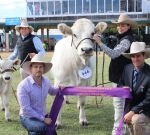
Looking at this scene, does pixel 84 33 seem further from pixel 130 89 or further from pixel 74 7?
pixel 74 7

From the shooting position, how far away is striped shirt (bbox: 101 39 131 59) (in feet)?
15.4

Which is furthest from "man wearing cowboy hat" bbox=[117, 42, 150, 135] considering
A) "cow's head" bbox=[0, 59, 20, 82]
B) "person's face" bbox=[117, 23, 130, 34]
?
"cow's head" bbox=[0, 59, 20, 82]

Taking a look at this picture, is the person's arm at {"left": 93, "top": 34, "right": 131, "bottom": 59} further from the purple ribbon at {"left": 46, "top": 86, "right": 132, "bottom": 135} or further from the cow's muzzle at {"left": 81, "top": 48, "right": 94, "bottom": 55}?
the purple ribbon at {"left": 46, "top": 86, "right": 132, "bottom": 135}

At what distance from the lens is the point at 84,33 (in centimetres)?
550

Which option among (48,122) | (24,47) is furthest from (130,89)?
(24,47)

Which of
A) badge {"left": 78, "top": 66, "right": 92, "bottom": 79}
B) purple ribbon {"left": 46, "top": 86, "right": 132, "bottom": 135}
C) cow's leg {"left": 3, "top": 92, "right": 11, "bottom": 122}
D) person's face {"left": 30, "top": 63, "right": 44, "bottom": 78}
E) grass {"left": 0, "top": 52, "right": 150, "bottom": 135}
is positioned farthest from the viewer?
cow's leg {"left": 3, "top": 92, "right": 11, "bottom": 122}

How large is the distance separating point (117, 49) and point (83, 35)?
3.09 ft

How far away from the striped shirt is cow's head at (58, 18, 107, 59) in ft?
1.76

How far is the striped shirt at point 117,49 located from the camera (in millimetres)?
4684

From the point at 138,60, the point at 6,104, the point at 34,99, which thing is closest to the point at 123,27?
the point at 138,60

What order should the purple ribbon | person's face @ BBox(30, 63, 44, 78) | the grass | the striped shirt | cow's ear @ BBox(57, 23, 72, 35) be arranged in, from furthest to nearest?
cow's ear @ BBox(57, 23, 72, 35), the grass, the striped shirt, the purple ribbon, person's face @ BBox(30, 63, 44, 78)

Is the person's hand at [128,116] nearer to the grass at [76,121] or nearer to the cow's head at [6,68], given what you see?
the grass at [76,121]

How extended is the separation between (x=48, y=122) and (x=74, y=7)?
4184 cm

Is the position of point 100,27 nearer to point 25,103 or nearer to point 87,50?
point 87,50
